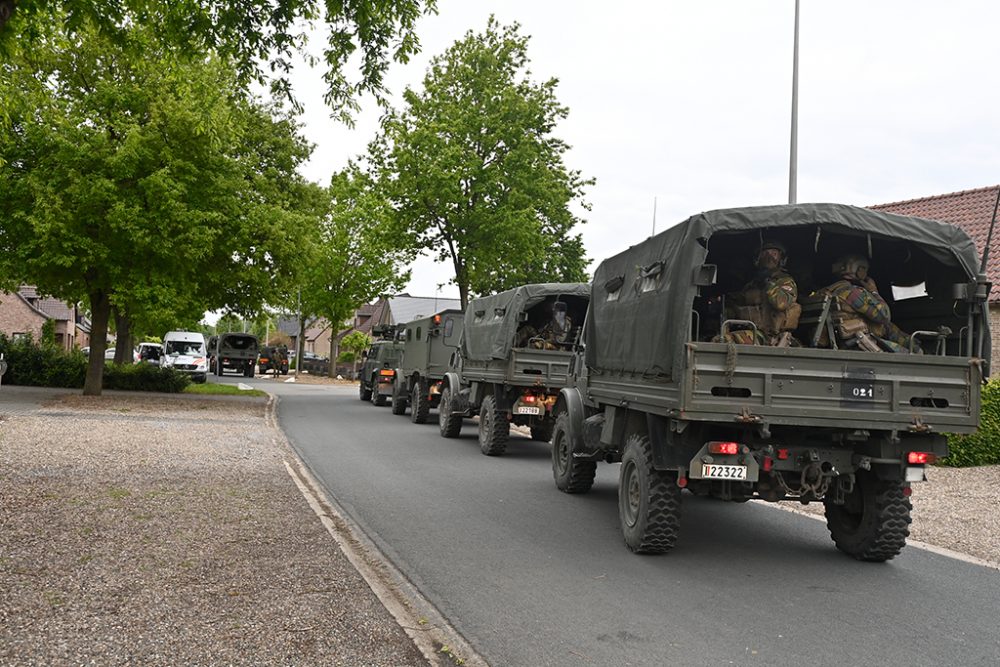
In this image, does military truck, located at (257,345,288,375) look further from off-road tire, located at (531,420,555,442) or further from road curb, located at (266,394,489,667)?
road curb, located at (266,394,489,667)

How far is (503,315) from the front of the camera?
14039 mm

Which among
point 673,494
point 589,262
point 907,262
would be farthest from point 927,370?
point 589,262

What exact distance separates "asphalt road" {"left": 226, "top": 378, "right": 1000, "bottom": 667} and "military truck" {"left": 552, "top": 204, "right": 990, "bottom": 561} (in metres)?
0.54

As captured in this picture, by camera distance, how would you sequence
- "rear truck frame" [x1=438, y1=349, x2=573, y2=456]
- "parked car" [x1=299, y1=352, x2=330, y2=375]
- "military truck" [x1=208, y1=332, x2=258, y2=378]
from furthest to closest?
1. "parked car" [x1=299, y1=352, x2=330, y2=375]
2. "military truck" [x1=208, y1=332, x2=258, y2=378]
3. "rear truck frame" [x1=438, y1=349, x2=573, y2=456]

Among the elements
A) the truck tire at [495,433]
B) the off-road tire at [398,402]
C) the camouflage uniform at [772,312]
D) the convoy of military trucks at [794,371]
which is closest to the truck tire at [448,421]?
the truck tire at [495,433]

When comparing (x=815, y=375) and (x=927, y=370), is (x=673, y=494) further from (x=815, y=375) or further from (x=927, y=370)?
(x=927, y=370)

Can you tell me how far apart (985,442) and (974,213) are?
8070mm

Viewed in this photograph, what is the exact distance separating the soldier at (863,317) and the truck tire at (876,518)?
1074mm

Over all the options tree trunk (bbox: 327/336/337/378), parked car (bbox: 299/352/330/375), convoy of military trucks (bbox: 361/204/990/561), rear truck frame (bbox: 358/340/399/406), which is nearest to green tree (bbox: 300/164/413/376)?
tree trunk (bbox: 327/336/337/378)

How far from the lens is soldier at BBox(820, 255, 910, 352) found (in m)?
6.89

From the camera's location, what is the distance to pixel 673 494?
6.78 metres

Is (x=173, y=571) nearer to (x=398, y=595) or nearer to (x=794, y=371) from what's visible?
(x=398, y=595)

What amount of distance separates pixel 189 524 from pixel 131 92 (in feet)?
50.8

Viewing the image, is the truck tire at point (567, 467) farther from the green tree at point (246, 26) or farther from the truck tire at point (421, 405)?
the truck tire at point (421, 405)
